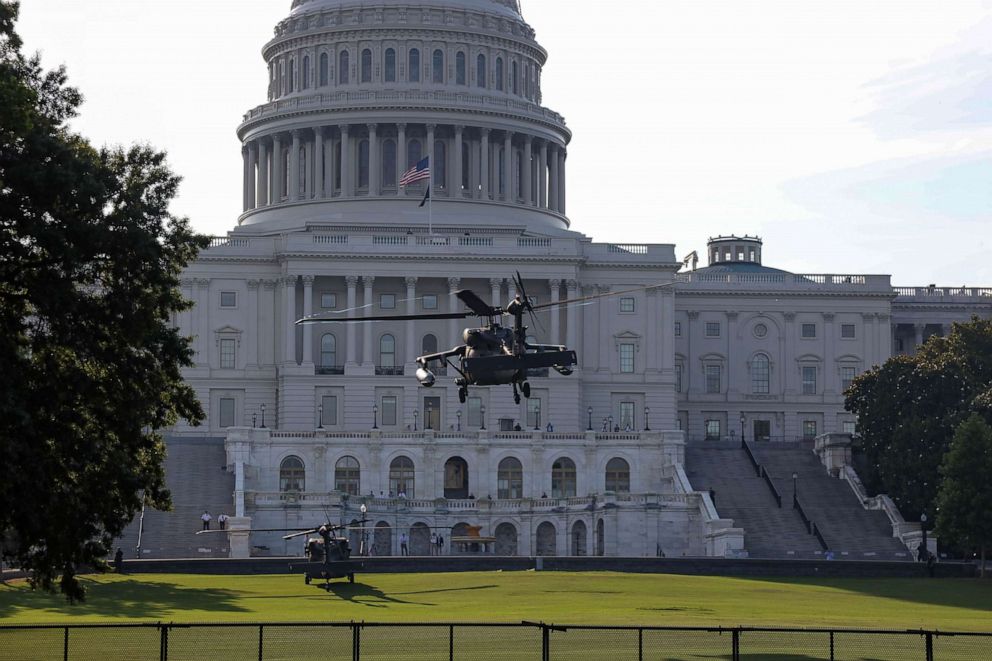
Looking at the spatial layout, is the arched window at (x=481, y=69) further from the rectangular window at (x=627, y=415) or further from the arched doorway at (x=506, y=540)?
the arched doorway at (x=506, y=540)

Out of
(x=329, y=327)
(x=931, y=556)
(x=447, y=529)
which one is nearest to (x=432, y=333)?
(x=329, y=327)

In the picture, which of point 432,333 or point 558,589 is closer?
point 558,589

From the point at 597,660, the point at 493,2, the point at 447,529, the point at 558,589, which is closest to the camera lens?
the point at 597,660

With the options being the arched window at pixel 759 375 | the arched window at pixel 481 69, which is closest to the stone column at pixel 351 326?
the arched window at pixel 481 69

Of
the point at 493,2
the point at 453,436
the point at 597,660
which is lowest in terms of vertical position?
the point at 597,660

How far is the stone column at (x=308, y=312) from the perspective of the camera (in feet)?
479

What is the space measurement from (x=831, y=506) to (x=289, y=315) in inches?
1623

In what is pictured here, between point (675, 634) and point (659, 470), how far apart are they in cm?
6472

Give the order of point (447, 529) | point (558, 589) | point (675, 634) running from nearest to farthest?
point (675, 634), point (558, 589), point (447, 529)

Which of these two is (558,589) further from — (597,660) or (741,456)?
(741,456)

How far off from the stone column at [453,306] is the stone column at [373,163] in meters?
15.8

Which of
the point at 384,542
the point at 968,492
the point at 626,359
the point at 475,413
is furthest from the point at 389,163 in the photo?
the point at 968,492

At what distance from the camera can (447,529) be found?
387 feet

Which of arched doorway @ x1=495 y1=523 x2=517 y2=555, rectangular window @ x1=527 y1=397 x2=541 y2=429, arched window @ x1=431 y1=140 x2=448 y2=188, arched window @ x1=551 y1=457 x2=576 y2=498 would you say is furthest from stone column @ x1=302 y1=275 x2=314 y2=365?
arched doorway @ x1=495 y1=523 x2=517 y2=555
